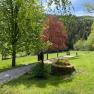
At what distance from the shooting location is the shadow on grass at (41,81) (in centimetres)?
2084

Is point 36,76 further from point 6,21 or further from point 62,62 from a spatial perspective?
point 6,21

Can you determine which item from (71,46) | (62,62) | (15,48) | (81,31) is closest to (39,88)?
(62,62)

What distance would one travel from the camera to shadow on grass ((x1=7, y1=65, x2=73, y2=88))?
20.8 metres

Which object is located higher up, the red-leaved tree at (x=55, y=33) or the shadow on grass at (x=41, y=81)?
the red-leaved tree at (x=55, y=33)

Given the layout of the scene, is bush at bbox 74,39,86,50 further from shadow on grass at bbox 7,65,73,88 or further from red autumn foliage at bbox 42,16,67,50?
shadow on grass at bbox 7,65,73,88

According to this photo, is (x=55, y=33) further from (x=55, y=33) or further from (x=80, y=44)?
(x=80, y=44)

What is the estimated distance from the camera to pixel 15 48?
118 feet

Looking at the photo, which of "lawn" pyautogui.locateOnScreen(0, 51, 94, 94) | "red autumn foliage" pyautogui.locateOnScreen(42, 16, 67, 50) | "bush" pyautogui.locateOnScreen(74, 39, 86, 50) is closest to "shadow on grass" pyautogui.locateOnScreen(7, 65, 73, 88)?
"lawn" pyautogui.locateOnScreen(0, 51, 94, 94)

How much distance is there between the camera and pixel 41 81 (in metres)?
22.0

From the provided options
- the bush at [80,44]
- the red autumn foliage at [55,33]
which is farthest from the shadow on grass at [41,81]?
the bush at [80,44]

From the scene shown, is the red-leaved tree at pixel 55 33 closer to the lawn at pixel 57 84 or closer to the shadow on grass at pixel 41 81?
the lawn at pixel 57 84

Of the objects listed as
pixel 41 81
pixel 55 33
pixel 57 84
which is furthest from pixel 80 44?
pixel 57 84

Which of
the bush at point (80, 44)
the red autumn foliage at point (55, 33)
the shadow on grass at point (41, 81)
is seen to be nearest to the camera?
the shadow on grass at point (41, 81)

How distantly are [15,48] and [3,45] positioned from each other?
1.75 meters
